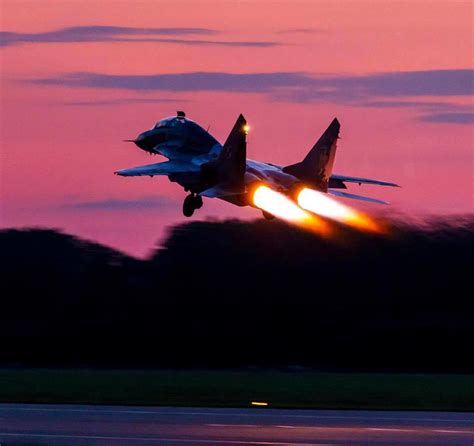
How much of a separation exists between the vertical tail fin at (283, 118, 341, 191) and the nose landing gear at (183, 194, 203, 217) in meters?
3.07

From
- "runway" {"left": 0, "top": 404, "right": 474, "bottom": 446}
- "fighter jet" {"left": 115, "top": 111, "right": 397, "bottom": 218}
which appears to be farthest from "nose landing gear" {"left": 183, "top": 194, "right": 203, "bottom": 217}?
"runway" {"left": 0, "top": 404, "right": 474, "bottom": 446}

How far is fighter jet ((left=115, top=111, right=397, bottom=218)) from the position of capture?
3728 cm

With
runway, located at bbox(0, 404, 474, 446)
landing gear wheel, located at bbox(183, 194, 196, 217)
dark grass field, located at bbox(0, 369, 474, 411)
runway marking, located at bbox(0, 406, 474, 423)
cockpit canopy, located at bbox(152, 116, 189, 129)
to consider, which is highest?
cockpit canopy, located at bbox(152, 116, 189, 129)

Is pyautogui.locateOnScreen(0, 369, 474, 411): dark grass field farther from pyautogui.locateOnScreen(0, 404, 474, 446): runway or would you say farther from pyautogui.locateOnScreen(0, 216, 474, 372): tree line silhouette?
pyautogui.locateOnScreen(0, 216, 474, 372): tree line silhouette

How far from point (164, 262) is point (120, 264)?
3634 mm

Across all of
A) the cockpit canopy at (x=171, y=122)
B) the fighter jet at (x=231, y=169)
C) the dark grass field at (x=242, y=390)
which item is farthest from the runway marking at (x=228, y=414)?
the cockpit canopy at (x=171, y=122)

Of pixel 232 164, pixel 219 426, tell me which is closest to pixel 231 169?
pixel 232 164

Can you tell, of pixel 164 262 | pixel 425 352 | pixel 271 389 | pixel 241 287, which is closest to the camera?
pixel 271 389

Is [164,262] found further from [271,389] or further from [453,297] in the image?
[271,389]

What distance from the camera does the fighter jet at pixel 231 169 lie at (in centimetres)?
3728

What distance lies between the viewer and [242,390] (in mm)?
38062

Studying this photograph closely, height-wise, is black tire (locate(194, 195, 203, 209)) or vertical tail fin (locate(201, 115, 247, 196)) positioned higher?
vertical tail fin (locate(201, 115, 247, 196))

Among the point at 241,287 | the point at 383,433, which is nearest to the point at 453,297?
the point at 241,287

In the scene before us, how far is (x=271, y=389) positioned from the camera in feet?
126
